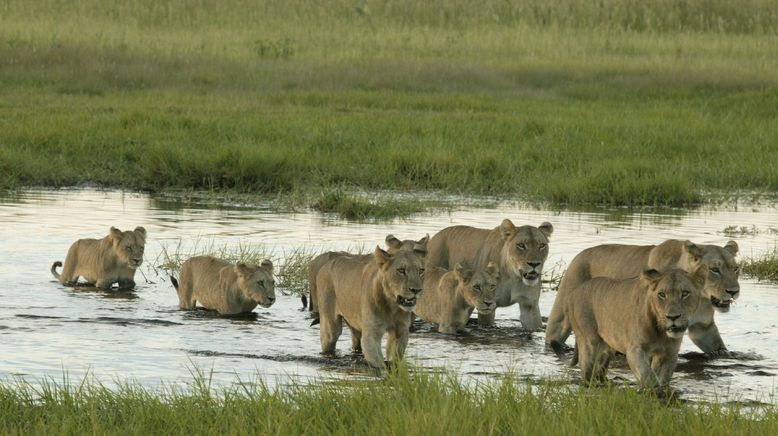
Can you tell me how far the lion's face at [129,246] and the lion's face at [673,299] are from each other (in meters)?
5.33

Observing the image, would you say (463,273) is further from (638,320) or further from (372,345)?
(638,320)

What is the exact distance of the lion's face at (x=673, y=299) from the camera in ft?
26.2

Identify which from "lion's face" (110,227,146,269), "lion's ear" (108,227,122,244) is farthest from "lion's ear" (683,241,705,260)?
"lion's ear" (108,227,122,244)

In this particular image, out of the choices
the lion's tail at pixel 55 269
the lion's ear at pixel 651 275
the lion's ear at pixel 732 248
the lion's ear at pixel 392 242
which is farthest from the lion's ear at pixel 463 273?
the lion's tail at pixel 55 269

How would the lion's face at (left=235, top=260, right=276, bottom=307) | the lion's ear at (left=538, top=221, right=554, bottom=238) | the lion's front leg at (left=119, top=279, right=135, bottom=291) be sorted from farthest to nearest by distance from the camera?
the lion's front leg at (left=119, top=279, right=135, bottom=291) < the lion's face at (left=235, top=260, right=276, bottom=307) < the lion's ear at (left=538, top=221, right=554, bottom=238)

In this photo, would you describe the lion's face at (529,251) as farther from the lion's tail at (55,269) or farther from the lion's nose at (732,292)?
the lion's tail at (55,269)

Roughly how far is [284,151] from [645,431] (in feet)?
43.0

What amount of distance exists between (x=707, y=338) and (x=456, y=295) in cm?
183

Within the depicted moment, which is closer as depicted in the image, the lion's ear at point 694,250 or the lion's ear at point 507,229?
the lion's ear at point 694,250

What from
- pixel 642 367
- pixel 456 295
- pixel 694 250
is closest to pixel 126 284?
pixel 456 295

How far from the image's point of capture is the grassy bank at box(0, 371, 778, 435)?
6.60 m

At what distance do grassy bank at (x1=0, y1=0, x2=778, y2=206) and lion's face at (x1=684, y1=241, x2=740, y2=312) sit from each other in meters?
9.01

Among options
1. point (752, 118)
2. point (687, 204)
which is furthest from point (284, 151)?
point (752, 118)

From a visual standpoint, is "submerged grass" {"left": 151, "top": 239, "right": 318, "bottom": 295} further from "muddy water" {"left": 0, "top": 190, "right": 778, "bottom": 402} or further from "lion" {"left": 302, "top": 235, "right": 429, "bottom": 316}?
"lion" {"left": 302, "top": 235, "right": 429, "bottom": 316}
